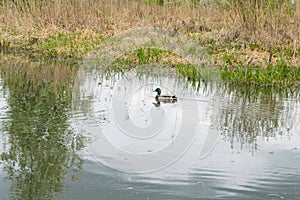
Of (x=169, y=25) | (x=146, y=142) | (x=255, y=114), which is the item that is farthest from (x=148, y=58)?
(x=146, y=142)

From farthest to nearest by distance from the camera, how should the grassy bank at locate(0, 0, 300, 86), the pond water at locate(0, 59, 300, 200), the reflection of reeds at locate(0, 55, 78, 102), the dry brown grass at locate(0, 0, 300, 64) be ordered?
1. the dry brown grass at locate(0, 0, 300, 64)
2. the grassy bank at locate(0, 0, 300, 86)
3. the reflection of reeds at locate(0, 55, 78, 102)
4. the pond water at locate(0, 59, 300, 200)

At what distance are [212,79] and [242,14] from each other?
3.85 meters

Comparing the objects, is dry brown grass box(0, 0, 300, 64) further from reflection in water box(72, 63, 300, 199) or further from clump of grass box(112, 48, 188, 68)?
reflection in water box(72, 63, 300, 199)

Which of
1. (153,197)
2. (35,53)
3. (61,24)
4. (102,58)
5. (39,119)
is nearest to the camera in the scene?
(153,197)

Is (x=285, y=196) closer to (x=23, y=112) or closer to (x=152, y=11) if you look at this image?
(x=23, y=112)

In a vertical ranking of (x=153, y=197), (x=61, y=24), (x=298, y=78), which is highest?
(x=61, y=24)

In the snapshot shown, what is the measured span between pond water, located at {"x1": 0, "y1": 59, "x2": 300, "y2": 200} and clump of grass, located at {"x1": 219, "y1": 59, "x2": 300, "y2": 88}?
657 millimetres

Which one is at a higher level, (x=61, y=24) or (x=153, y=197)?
(x=61, y=24)

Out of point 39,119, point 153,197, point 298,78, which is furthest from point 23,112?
point 298,78

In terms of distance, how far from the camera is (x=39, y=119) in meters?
9.05

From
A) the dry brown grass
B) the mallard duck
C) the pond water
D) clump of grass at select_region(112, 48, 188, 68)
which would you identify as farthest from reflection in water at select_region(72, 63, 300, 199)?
the dry brown grass

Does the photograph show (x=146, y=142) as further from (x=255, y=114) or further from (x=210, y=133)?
(x=255, y=114)

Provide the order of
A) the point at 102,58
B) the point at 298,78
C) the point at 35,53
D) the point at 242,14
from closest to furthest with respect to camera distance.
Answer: the point at 298,78, the point at 242,14, the point at 102,58, the point at 35,53

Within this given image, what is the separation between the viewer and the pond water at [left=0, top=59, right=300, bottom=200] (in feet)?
19.8
